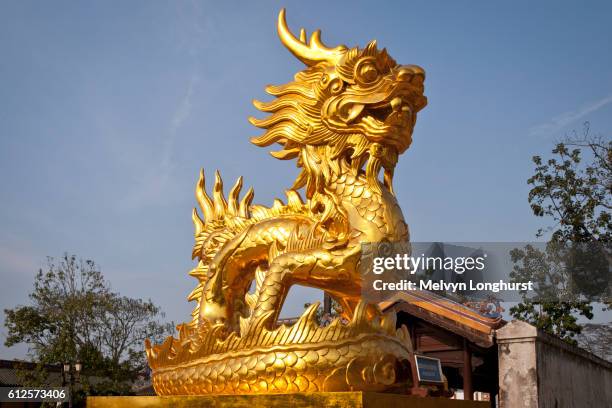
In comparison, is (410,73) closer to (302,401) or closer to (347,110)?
(347,110)

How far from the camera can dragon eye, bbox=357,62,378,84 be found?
3.45 metres

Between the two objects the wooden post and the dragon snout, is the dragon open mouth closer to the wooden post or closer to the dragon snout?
the dragon snout

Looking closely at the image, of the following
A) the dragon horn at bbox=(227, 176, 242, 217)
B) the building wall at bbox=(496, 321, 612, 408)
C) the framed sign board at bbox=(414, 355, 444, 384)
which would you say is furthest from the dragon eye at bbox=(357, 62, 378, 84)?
the building wall at bbox=(496, 321, 612, 408)

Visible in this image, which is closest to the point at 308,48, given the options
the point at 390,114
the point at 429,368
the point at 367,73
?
the point at 367,73

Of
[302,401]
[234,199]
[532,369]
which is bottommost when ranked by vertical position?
[302,401]

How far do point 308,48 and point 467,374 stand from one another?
258 inches

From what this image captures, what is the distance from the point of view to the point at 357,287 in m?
3.34

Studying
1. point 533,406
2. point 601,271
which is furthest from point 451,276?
point 601,271

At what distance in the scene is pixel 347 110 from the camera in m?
3.48

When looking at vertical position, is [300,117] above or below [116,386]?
above

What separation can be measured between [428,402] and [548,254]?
11517 millimetres

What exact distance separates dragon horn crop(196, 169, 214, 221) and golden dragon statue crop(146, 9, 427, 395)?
12.6 inches

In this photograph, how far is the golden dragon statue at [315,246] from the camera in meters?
2.93

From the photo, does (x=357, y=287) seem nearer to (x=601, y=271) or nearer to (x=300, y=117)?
(x=300, y=117)
